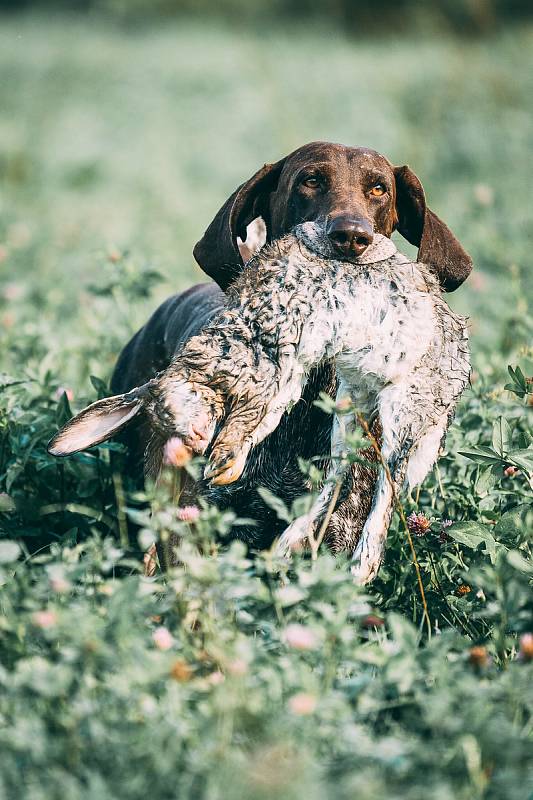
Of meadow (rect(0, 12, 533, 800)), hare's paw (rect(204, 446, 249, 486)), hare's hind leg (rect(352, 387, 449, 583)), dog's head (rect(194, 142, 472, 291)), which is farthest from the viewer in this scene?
dog's head (rect(194, 142, 472, 291))

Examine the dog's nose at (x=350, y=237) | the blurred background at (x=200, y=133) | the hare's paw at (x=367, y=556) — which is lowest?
the blurred background at (x=200, y=133)

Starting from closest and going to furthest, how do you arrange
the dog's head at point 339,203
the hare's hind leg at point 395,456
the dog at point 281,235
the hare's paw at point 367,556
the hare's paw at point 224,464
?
the hare's paw at point 224,464
the hare's hind leg at point 395,456
the hare's paw at point 367,556
the dog at point 281,235
the dog's head at point 339,203

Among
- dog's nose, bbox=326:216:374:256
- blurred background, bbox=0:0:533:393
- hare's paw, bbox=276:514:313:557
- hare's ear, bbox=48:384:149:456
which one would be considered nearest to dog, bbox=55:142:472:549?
dog's nose, bbox=326:216:374:256

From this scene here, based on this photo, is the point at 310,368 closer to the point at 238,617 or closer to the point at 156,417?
the point at 156,417

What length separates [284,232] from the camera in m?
3.55

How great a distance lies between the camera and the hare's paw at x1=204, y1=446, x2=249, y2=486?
7.66 ft

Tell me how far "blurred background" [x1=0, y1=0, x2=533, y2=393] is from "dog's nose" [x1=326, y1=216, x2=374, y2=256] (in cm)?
141

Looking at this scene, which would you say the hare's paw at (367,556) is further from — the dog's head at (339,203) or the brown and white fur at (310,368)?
the dog's head at (339,203)

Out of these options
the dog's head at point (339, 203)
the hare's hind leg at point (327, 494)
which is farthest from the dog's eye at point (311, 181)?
the hare's hind leg at point (327, 494)

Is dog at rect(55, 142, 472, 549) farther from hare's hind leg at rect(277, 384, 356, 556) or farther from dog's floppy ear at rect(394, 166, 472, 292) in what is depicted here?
hare's hind leg at rect(277, 384, 356, 556)

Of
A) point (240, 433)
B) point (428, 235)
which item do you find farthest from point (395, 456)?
point (428, 235)

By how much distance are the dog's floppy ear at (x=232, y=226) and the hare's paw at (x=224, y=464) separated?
44.4 inches

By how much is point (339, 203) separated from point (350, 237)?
59 centimetres

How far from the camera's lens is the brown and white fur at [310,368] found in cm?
239
